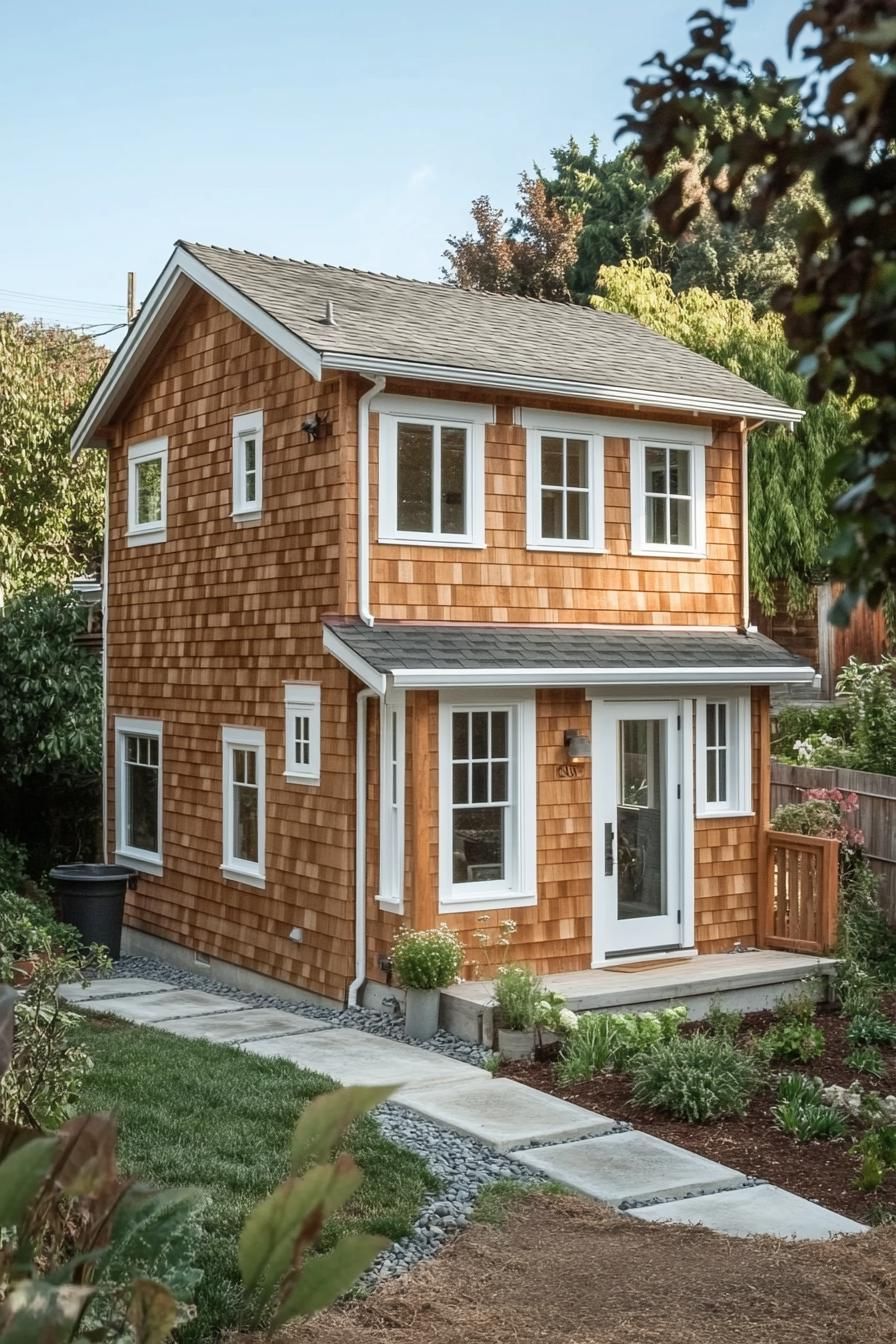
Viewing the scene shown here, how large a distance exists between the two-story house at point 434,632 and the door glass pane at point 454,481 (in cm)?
2

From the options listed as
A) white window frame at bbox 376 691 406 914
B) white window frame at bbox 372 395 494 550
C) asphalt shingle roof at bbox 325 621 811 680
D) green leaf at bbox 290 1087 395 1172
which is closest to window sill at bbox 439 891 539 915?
white window frame at bbox 376 691 406 914

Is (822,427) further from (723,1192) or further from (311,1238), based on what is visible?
(311,1238)

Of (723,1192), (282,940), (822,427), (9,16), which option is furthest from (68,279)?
(723,1192)

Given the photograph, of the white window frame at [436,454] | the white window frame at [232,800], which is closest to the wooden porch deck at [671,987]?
the white window frame at [232,800]

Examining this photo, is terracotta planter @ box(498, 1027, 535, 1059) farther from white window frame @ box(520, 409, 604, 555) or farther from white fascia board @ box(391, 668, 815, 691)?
white window frame @ box(520, 409, 604, 555)

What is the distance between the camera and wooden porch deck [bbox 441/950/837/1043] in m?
10.4

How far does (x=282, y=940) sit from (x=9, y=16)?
1508cm

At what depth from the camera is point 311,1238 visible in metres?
1.85

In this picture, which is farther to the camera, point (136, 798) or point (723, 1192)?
point (136, 798)

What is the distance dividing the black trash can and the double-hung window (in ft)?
13.0

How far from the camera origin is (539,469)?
1230 cm

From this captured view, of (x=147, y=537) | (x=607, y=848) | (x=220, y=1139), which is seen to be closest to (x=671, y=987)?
(x=607, y=848)

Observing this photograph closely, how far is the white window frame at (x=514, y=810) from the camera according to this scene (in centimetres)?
1114

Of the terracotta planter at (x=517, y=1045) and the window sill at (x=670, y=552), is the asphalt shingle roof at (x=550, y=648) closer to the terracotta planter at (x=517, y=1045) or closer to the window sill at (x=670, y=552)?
the window sill at (x=670, y=552)
